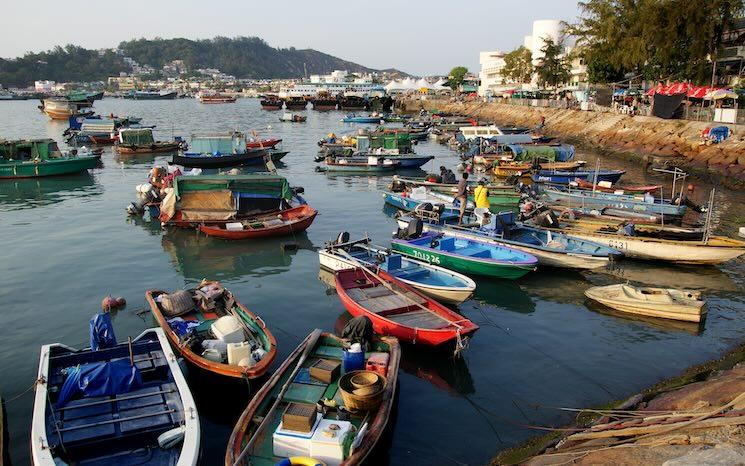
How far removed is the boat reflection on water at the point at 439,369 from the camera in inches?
482

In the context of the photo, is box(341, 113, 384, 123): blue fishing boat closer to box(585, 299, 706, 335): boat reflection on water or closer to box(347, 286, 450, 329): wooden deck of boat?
Answer: box(347, 286, 450, 329): wooden deck of boat

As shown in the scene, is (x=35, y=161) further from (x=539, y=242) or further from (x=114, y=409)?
(x=114, y=409)

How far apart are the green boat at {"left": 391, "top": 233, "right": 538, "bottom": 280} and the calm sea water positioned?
2.49ft

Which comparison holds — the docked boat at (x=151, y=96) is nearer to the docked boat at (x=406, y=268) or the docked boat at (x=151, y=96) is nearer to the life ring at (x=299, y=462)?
the docked boat at (x=406, y=268)

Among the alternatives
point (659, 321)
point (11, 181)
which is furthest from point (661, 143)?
point (11, 181)

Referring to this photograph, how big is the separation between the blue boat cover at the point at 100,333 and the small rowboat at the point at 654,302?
42.4 feet

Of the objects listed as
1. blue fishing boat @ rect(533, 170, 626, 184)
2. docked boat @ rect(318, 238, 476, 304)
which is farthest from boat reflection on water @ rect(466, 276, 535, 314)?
blue fishing boat @ rect(533, 170, 626, 184)

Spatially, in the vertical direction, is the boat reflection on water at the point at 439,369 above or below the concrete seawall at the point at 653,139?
below

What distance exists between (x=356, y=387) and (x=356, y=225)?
16841mm

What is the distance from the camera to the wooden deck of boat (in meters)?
13.3

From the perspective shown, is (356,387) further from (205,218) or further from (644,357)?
(205,218)

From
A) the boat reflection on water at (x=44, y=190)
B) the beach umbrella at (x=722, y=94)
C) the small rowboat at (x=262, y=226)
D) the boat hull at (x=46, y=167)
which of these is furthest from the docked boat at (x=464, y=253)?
the beach umbrella at (x=722, y=94)

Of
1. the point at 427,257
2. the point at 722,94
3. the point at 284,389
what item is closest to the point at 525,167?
the point at 722,94

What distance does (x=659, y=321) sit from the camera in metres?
15.3
